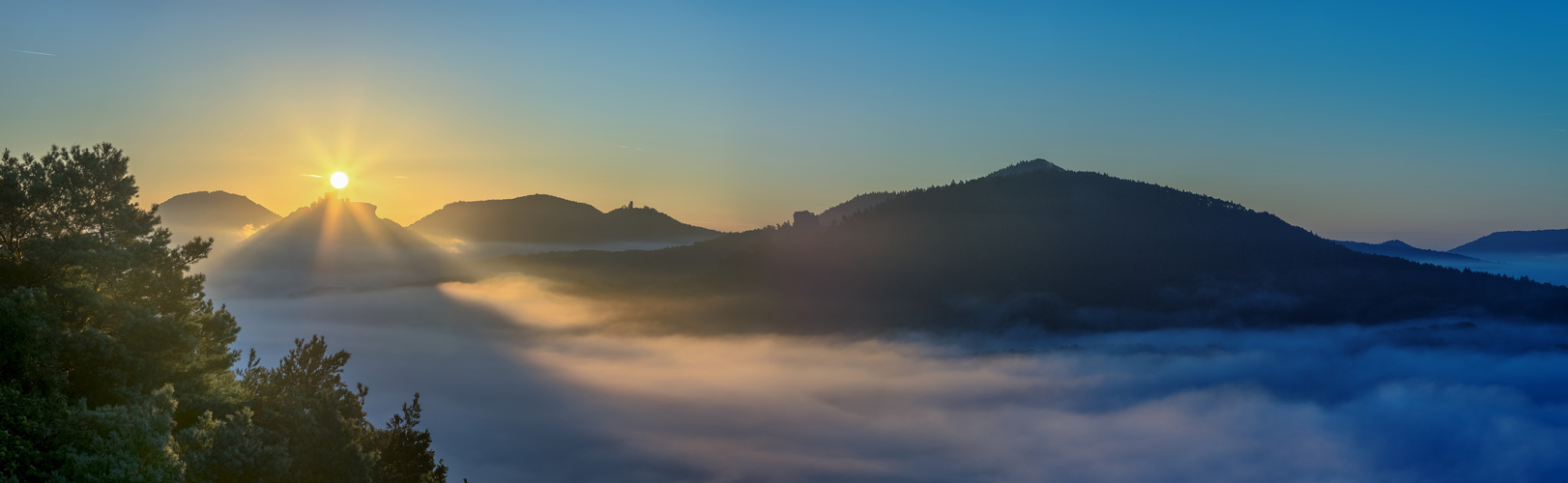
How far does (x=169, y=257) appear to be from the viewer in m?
34.8

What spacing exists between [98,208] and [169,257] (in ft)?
10.4

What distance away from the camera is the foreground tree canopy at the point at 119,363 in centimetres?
2575

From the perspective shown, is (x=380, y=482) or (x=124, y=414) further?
(x=380, y=482)

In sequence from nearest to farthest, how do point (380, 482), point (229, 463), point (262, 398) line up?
point (229, 463) < point (262, 398) < point (380, 482)

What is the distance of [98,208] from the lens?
32.4 metres

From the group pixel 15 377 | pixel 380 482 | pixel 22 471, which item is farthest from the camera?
pixel 380 482

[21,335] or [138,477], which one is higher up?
[21,335]

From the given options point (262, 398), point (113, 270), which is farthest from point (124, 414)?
point (262, 398)

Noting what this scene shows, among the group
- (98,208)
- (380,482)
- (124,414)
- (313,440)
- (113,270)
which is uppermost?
(98,208)

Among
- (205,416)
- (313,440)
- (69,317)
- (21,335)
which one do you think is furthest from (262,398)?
(21,335)

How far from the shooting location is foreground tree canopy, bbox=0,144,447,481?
25.8 meters

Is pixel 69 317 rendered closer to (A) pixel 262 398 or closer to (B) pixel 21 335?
(B) pixel 21 335

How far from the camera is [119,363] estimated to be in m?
30.0

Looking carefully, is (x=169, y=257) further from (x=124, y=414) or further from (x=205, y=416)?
(x=124, y=414)
